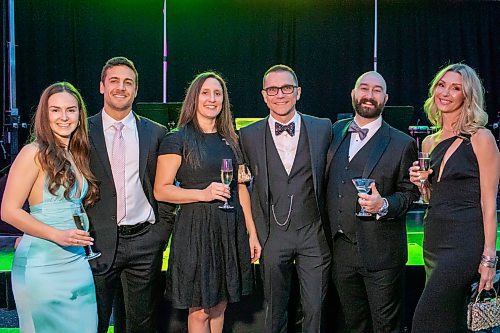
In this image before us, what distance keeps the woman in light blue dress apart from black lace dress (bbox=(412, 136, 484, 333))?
1.75 metres

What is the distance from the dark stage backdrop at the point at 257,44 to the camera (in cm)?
976

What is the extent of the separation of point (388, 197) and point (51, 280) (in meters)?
1.85

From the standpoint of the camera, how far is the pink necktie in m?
3.32

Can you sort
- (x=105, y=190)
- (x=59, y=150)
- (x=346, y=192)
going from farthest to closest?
(x=346, y=192), (x=105, y=190), (x=59, y=150)

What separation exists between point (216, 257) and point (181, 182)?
1.60 feet

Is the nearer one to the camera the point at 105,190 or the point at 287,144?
the point at 105,190

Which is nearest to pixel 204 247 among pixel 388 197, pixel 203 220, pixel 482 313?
pixel 203 220

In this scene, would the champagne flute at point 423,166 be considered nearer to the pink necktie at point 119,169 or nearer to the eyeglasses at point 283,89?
the eyeglasses at point 283,89

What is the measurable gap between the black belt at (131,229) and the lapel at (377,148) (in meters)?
1.33

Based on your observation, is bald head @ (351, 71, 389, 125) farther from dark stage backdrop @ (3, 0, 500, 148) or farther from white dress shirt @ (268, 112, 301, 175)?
dark stage backdrop @ (3, 0, 500, 148)

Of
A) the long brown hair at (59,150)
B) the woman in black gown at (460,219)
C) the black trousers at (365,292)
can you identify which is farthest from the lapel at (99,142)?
the woman in black gown at (460,219)

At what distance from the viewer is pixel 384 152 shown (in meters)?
3.36

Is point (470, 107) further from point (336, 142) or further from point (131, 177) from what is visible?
point (131, 177)

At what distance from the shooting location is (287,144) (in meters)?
3.50
